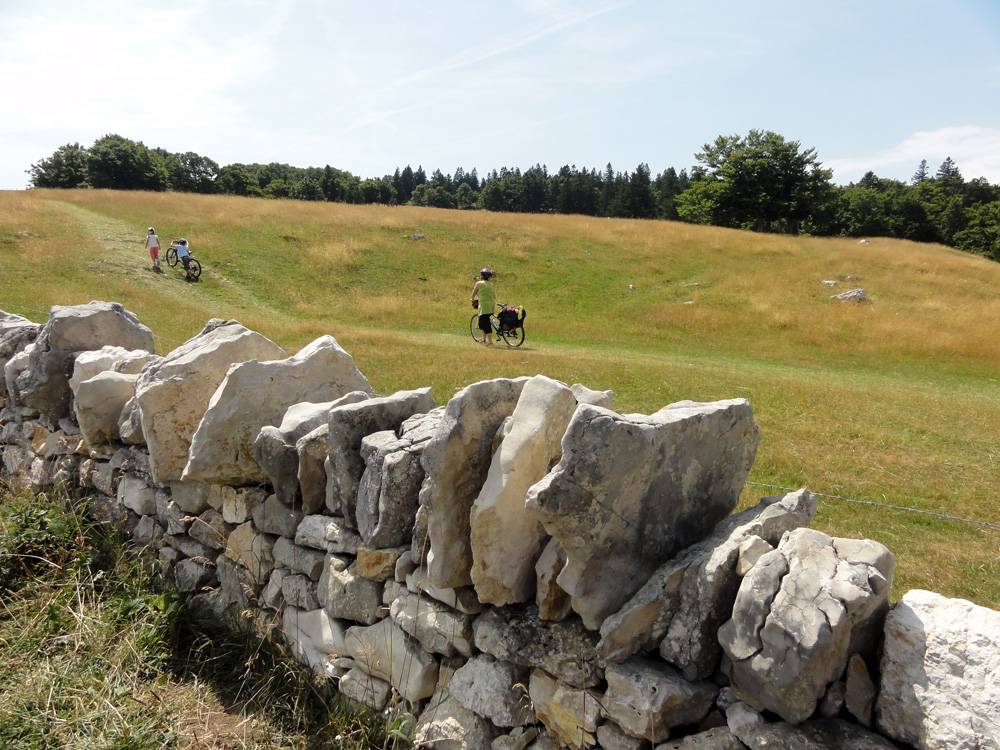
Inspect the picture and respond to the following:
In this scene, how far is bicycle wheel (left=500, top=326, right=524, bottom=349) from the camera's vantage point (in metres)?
19.8

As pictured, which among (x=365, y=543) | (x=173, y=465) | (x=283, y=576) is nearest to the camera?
(x=365, y=543)

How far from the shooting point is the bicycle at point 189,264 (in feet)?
92.8

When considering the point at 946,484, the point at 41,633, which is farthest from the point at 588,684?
the point at 946,484

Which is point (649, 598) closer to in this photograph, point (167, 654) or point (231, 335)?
point (167, 654)

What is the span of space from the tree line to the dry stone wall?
221 ft

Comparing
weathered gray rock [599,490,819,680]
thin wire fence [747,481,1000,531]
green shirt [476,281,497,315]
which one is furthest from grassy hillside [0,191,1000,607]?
weathered gray rock [599,490,819,680]

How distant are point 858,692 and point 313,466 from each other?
3001mm

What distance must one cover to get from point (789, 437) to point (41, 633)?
893cm

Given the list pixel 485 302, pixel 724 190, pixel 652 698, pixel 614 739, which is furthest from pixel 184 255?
pixel 724 190

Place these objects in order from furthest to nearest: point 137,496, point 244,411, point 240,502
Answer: point 137,496 < point 240,502 < point 244,411

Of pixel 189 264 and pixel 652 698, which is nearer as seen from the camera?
pixel 652 698

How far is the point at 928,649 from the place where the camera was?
217cm

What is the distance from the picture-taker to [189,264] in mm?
A: 28391

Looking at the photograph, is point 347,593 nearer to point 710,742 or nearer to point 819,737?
point 710,742
